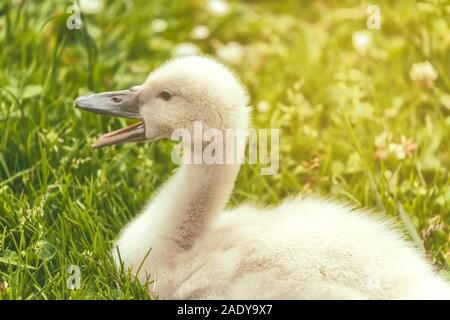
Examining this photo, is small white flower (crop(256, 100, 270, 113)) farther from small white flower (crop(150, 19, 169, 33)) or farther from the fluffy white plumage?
the fluffy white plumage

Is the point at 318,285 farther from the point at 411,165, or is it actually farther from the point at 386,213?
the point at 411,165

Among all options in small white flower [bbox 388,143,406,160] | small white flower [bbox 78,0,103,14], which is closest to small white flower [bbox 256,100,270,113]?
small white flower [bbox 388,143,406,160]

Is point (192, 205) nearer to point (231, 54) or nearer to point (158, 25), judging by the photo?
point (231, 54)

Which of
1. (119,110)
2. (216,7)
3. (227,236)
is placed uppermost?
(216,7)

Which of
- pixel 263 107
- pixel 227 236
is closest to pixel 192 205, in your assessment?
pixel 227 236

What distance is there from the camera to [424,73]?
4.48 metres

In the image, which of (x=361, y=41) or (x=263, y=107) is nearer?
(x=263, y=107)

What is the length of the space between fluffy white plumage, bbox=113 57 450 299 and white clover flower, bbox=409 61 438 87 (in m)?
1.48

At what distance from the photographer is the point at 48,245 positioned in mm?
3201

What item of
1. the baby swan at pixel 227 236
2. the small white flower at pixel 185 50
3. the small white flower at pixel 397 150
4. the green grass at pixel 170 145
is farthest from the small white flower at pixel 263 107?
the baby swan at pixel 227 236

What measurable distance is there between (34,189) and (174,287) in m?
0.92

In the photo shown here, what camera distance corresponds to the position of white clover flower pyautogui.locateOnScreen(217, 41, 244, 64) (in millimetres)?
5004

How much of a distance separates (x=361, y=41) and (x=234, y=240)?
2189 mm
